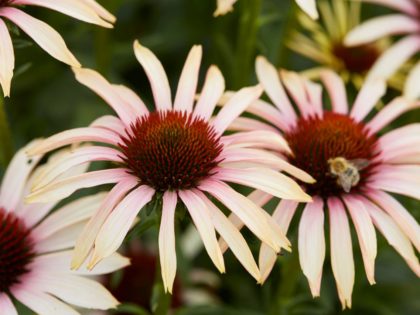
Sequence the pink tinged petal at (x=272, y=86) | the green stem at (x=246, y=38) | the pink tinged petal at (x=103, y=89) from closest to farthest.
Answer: the pink tinged petal at (x=103, y=89) → the pink tinged petal at (x=272, y=86) → the green stem at (x=246, y=38)

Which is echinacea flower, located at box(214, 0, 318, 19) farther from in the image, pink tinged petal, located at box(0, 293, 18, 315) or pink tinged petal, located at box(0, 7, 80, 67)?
pink tinged petal, located at box(0, 293, 18, 315)

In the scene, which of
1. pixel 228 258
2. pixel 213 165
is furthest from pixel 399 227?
pixel 228 258

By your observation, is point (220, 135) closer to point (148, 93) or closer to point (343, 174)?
point (343, 174)

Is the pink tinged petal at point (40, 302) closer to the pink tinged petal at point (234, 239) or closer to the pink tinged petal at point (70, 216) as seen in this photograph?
the pink tinged petal at point (70, 216)

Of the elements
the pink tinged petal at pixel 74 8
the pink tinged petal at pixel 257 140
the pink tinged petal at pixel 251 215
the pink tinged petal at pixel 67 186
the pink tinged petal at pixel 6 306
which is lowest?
the pink tinged petal at pixel 6 306

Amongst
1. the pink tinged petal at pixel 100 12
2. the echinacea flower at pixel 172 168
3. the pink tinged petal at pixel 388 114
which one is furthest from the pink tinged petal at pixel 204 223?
the pink tinged petal at pixel 388 114

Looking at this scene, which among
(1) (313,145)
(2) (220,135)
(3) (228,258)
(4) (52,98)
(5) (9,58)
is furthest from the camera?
(4) (52,98)

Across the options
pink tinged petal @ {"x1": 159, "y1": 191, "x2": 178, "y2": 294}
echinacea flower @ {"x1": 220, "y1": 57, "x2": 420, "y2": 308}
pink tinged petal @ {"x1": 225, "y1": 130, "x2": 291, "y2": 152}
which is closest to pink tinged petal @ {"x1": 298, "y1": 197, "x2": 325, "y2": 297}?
echinacea flower @ {"x1": 220, "y1": 57, "x2": 420, "y2": 308}
